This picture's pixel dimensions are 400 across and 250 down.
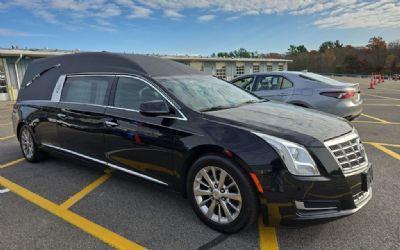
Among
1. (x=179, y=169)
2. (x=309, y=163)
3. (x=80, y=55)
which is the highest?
(x=80, y=55)

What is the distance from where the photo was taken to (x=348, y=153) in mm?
2846

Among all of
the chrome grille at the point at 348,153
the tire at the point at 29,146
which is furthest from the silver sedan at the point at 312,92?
the tire at the point at 29,146

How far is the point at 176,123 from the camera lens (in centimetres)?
324

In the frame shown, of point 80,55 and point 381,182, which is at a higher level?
point 80,55

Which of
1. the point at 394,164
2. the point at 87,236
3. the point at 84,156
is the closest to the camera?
the point at 87,236

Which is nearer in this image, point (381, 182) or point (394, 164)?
point (381, 182)

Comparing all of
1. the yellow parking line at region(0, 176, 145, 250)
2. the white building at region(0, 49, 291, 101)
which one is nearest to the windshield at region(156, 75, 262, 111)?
the yellow parking line at region(0, 176, 145, 250)

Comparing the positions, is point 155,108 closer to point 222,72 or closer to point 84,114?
point 84,114

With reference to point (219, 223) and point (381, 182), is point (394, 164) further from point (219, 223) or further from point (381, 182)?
point (219, 223)

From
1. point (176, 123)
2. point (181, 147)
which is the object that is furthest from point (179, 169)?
point (176, 123)

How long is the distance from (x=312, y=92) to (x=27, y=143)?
568cm

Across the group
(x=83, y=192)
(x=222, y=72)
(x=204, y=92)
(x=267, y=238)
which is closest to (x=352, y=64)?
(x=222, y=72)

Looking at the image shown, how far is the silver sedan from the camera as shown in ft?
21.2

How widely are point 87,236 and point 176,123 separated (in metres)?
1.39
